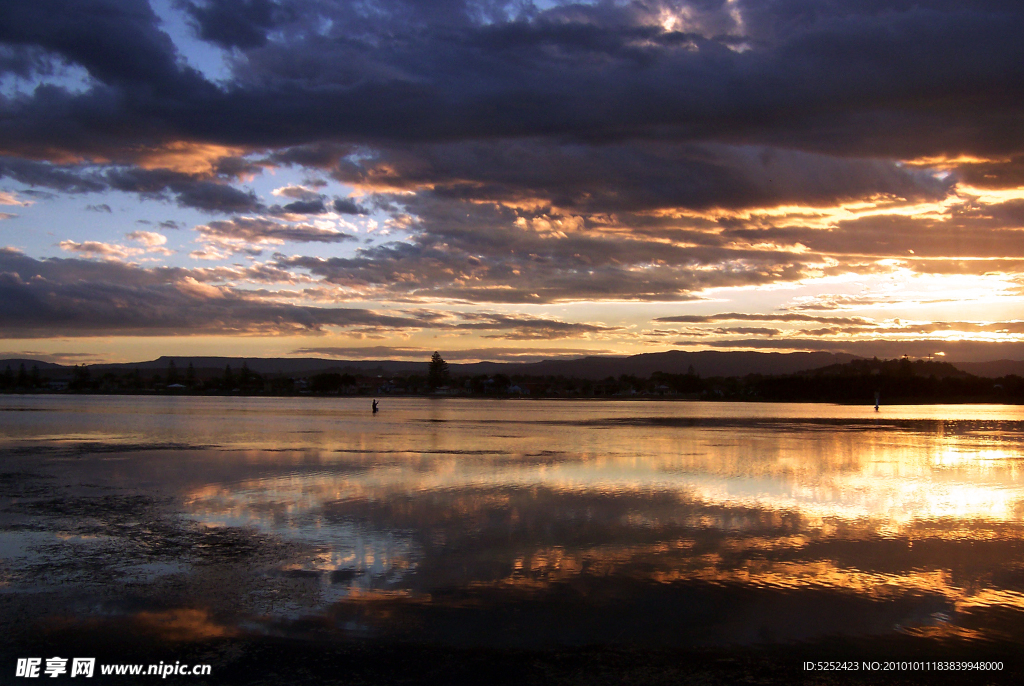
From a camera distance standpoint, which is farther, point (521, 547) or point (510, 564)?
point (521, 547)

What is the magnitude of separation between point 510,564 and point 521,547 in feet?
3.83

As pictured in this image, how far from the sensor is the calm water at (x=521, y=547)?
9.52 m

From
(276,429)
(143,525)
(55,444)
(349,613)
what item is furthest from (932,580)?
(276,429)

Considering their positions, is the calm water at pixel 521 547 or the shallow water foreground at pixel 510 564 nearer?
the shallow water foreground at pixel 510 564

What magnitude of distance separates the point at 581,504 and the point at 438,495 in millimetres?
3810

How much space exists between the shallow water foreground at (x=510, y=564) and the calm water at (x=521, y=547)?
2.4 inches

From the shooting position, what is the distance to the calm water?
31.2ft

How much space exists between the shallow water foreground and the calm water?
60 millimetres

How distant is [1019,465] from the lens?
27172mm

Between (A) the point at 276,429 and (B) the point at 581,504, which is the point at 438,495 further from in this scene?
(A) the point at 276,429

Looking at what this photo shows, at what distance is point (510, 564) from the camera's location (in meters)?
12.1

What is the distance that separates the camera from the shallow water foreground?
868 centimetres

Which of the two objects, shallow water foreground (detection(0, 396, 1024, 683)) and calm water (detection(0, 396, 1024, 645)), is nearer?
shallow water foreground (detection(0, 396, 1024, 683))

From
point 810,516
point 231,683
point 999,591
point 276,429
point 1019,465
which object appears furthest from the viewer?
point 276,429
